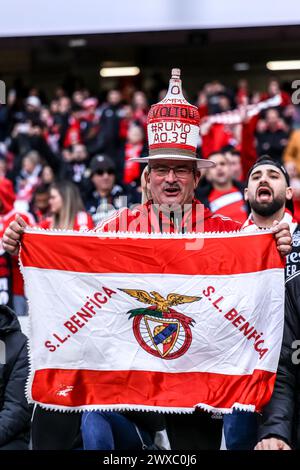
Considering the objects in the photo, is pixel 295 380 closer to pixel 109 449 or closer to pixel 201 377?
pixel 201 377

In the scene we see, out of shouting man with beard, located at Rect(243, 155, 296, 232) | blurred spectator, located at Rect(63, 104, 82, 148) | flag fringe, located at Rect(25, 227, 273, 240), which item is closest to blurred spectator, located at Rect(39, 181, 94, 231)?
shouting man with beard, located at Rect(243, 155, 296, 232)

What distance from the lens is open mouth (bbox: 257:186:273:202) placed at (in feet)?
20.8

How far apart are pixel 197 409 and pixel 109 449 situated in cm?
47

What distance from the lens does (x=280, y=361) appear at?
5359 millimetres

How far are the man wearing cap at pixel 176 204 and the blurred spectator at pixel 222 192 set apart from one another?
12.5ft

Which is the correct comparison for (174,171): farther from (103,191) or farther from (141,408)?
(103,191)

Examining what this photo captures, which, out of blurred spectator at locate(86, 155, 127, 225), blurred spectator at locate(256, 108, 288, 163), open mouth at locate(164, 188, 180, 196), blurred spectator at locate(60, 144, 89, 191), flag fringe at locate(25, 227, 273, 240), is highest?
blurred spectator at locate(256, 108, 288, 163)

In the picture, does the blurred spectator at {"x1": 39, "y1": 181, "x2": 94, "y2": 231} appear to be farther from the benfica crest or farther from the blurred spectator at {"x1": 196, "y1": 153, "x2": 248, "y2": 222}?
the benfica crest

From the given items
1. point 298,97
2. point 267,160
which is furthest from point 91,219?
point 267,160

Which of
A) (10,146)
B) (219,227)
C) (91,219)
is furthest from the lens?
(10,146)

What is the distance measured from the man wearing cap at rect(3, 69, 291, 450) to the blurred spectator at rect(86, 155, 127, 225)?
4.36 m

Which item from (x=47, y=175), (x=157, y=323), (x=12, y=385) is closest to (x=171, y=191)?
(x=157, y=323)

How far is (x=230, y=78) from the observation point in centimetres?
2367

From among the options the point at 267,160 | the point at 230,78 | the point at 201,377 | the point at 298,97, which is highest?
the point at 230,78
